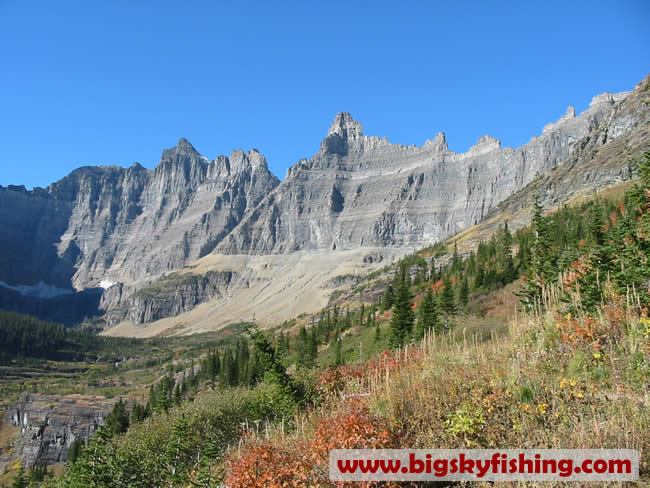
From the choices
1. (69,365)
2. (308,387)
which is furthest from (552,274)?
(69,365)

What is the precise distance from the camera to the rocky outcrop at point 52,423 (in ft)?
353

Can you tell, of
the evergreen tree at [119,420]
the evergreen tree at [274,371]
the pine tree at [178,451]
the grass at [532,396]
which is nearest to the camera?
the grass at [532,396]

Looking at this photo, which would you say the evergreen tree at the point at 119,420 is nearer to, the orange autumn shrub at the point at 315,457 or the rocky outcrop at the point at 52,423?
the rocky outcrop at the point at 52,423

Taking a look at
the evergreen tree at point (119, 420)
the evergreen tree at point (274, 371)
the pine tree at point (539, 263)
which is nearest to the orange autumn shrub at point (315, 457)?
the evergreen tree at point (274, 371)

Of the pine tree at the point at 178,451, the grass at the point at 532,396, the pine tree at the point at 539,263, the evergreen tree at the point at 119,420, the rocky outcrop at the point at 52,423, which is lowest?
the rocky outcrop at the point at 52,423

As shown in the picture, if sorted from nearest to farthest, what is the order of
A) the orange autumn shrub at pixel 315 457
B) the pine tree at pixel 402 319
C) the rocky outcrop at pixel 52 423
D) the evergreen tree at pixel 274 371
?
the orange autumn shrub at pixel 315 457 → the evergreen tree at pixel 274 371 → the pine tree at pixel 402 319 → the rocky outcrop at pixel 52 423

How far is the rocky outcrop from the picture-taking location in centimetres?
10769

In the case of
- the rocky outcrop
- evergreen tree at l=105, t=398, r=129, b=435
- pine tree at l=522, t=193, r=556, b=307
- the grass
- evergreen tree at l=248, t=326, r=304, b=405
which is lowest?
the rocky outcrop

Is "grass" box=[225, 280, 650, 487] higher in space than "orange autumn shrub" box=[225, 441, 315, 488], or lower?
higher

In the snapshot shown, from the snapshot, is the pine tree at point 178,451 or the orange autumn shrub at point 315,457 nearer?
the orange autumn shrub at point 315,457

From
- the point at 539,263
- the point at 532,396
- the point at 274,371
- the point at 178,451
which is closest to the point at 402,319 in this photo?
the point at 539,263

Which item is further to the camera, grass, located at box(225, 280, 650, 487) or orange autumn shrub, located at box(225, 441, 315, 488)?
orange autumn shrub, located at box(225, 441, 315, 488)

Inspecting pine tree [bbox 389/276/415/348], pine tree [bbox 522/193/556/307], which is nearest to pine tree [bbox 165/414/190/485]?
pine tree [bbox 522/193/556/307]

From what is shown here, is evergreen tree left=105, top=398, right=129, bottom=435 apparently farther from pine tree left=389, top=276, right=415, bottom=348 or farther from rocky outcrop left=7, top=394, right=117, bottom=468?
pine tree left=389, top=276, right=415, bottom=348
